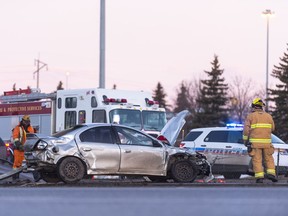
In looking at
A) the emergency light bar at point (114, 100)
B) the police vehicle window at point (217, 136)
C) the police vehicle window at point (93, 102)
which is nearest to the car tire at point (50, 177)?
the police vehicle window at point (217, 136)

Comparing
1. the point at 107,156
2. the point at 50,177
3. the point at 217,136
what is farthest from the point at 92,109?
the point at 107,156

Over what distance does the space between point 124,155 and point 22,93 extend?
12.4 m

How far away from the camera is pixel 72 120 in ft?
80.7

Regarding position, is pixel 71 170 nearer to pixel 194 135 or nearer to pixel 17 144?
pixel 17 144

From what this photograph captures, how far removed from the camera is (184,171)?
16.7m

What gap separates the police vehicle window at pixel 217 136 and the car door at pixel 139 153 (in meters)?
4.90

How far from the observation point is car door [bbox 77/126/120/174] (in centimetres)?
1603

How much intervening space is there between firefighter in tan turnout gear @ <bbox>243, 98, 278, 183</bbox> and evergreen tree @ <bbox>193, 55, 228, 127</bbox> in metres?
53.3

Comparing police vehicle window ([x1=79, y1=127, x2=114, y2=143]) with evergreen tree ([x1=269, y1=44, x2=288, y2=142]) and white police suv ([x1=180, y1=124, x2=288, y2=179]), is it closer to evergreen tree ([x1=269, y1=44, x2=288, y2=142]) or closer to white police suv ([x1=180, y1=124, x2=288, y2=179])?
white police suv ([x1=180, y1=124, x2=288, y2=179])

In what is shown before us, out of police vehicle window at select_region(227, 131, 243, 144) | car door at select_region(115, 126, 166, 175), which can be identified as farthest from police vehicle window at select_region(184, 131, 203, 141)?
car door at select_region(115, 126, 166, 175)

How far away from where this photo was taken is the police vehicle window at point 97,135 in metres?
16.3
